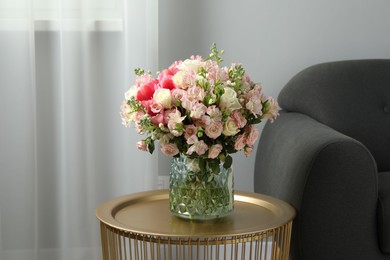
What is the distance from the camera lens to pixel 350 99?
2.39m

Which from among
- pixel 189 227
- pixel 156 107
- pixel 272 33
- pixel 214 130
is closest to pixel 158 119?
pixel 156 107

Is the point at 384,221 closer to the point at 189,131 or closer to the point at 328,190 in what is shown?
the point at 328,190

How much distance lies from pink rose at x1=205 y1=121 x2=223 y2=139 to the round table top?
0.22 m

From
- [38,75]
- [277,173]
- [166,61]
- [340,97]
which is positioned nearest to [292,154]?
[277,173]

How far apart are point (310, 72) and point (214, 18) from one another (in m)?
0.44

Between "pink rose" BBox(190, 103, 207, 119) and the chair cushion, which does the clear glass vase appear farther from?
the chair cushion

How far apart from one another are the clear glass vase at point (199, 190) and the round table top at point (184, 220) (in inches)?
0.9

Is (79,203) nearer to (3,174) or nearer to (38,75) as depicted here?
(3,174)

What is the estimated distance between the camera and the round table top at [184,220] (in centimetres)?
154

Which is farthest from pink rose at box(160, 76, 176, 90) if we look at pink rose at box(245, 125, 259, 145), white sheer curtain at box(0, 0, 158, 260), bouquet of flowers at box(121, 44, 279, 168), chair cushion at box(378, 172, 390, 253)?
white sheer curtain at box(0, 0, 158, 260)

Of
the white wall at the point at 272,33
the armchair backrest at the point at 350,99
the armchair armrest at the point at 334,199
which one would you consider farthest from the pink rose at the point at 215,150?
the white wall at the point at 272,33

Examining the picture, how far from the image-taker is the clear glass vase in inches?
64.3

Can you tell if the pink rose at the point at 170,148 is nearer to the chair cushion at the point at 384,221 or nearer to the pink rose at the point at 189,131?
the pink rose at the point at 189,131

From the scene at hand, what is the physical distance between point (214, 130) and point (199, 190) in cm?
19
